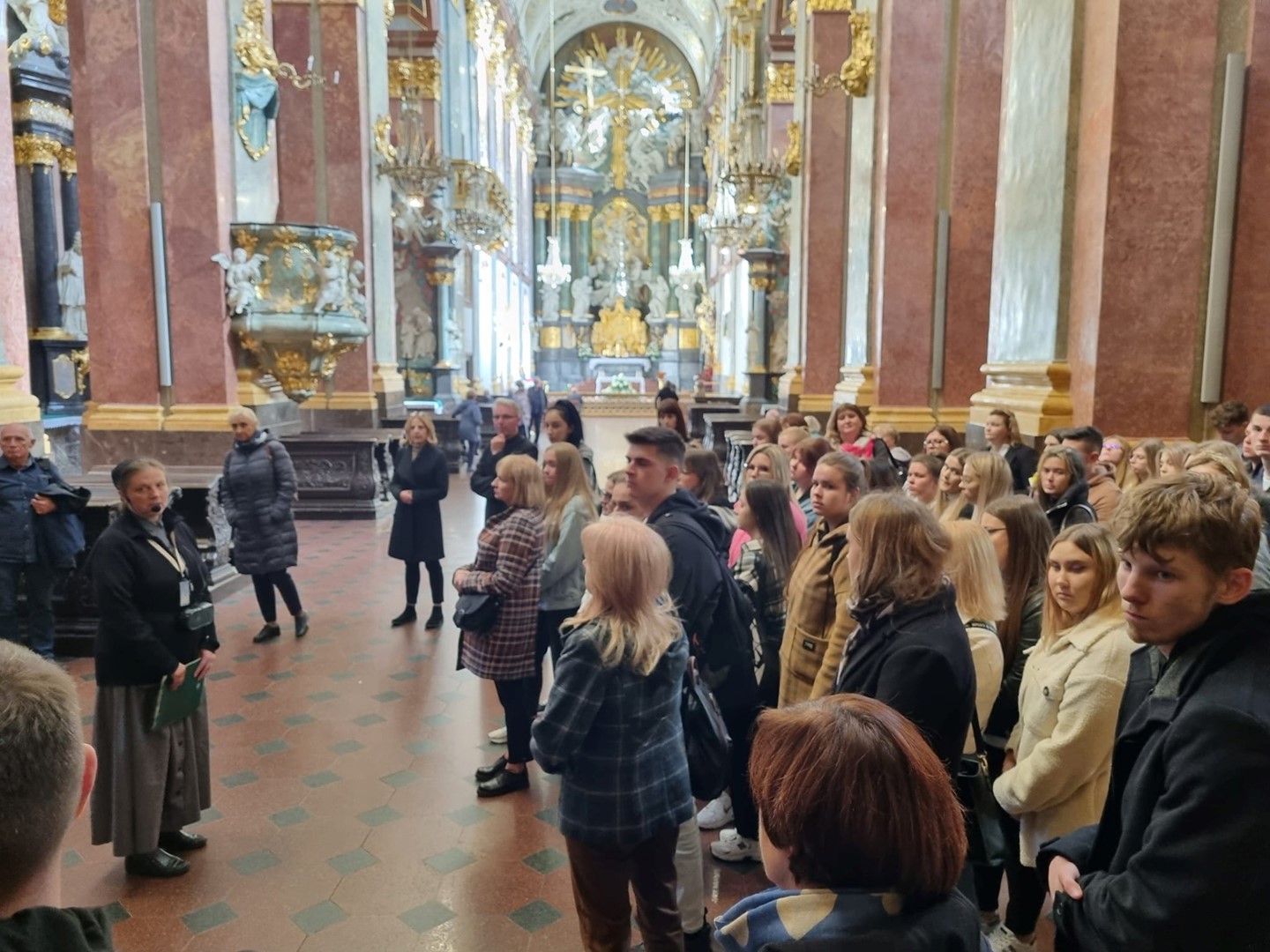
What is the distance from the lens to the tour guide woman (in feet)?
11.2

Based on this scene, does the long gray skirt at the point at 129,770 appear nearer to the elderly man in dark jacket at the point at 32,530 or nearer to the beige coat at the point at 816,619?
the beige coat at the point at 816,619

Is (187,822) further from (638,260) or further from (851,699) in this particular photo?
(638,260)

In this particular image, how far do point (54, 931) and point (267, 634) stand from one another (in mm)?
5593

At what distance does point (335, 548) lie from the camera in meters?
9.64

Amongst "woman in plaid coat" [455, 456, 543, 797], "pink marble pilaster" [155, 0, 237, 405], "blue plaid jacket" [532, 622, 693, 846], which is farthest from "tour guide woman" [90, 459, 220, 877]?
"pink marble pilaster" [155, 0, 237, 405]

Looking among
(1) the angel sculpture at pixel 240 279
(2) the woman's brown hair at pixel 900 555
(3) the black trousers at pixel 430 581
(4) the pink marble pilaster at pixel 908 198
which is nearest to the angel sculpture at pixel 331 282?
(1) the angel sculpture at pixel 240 279

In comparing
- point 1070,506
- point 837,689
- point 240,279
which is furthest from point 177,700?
point 240,279

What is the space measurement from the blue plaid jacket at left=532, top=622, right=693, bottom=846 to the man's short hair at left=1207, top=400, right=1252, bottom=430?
377 cm

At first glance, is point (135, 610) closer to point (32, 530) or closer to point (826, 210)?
point (32, 530)

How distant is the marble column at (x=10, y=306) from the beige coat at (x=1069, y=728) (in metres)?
5.84

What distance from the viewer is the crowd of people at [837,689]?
129 cm

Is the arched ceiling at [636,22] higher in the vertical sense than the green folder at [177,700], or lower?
higher

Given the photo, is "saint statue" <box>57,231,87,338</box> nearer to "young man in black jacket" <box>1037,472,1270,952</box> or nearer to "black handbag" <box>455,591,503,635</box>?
"black handbag" <box>455,591,503,635</box>

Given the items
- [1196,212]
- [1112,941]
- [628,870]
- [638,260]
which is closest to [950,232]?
[1196,212]
